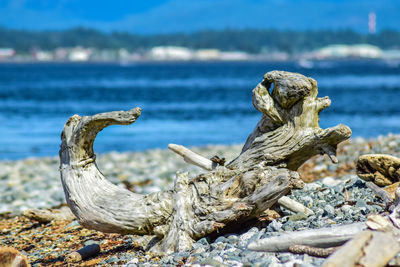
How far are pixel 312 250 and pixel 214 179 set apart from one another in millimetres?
1725

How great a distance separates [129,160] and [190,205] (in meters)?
12.0

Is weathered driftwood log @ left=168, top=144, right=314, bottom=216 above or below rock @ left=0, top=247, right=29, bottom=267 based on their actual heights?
above

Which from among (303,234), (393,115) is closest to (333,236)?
(303,234)

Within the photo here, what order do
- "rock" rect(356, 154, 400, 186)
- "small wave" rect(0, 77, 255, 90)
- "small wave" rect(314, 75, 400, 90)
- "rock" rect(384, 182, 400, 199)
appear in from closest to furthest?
1. "rock" rect(384, 182, 400, 199)
2. "rock" rect(356, 154, 400, 186)
3. "small wave" rect(314, 75, 400, 90)
4. "small wave" rect(0, 77, 255, 90)

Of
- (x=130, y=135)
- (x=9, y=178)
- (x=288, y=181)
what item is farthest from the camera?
(x=130, y=135)

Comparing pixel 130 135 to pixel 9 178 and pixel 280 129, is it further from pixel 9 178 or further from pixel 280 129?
pixel 280 129

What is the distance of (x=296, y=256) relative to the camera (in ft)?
18.0

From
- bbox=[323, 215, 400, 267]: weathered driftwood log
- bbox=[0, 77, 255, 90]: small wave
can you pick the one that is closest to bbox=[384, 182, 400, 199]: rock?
bbox=[323, 215, 400, 267]: weathered driftwood log

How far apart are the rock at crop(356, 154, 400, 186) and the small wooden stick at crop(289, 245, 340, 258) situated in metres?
2.72

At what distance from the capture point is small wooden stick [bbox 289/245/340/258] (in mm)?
5301

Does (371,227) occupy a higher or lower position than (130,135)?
lower

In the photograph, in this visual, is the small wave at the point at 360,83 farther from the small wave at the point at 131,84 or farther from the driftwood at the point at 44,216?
the driftwood at the point at 44,216

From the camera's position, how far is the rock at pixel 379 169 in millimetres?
7684

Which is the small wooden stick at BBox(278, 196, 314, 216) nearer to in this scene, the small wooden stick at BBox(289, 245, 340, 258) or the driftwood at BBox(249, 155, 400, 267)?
the driftwood at BBox(249, 155, 400, 267)
